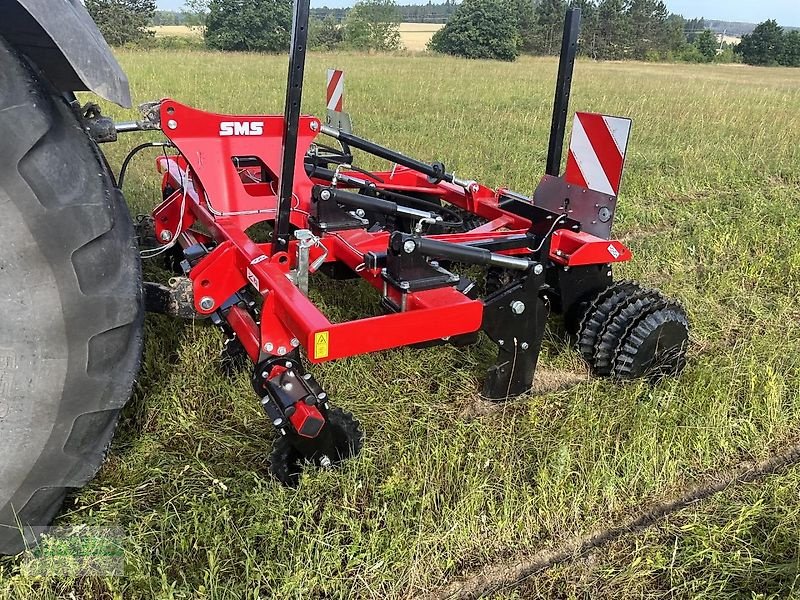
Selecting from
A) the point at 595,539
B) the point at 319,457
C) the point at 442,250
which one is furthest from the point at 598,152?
the point at 319,457

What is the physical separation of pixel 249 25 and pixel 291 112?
30959 mm

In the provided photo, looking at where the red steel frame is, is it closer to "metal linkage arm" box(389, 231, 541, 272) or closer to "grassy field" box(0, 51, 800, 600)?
"metal linkage arm" box(389, 231, 541, 272)

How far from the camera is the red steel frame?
2389 millimetres

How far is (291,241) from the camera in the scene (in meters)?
2.65

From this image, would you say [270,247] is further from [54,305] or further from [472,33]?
[472,33]

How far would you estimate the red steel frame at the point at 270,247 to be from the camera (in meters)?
2.39

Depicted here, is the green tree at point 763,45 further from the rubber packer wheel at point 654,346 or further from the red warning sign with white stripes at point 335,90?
the rubber packer wheel at point 654,346

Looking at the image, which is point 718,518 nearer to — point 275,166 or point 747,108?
point 275,166

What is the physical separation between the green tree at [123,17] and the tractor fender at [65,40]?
34056 mm

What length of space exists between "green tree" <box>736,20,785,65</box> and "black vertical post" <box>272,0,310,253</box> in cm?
5805

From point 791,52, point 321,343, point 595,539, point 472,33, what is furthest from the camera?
point 791,52

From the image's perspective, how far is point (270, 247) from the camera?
2807 mm

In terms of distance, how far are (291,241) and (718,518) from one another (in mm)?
2024

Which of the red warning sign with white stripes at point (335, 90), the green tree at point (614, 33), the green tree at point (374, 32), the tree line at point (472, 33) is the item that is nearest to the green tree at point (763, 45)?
the tree line at point (472, 33)
